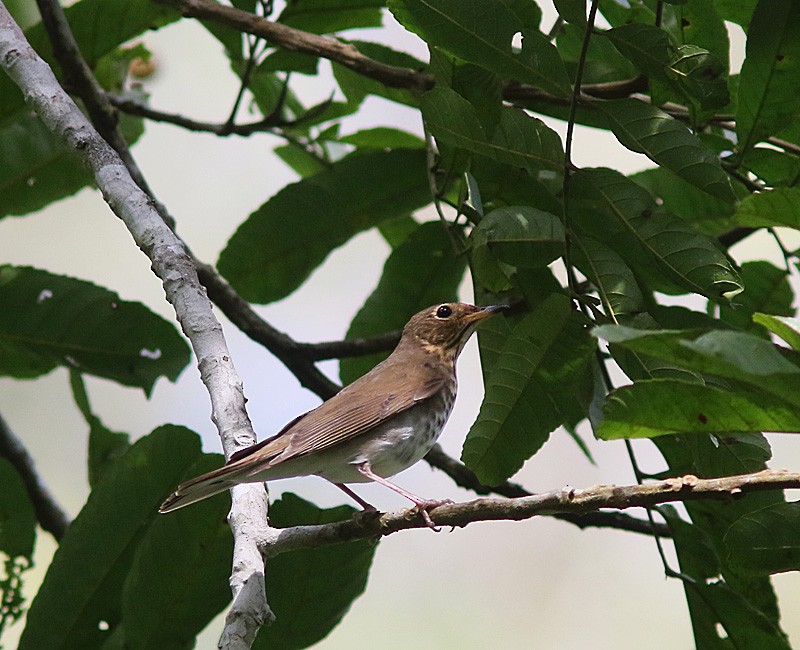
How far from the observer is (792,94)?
2.41 m

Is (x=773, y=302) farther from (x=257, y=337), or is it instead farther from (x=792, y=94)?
(x=257, y=337)

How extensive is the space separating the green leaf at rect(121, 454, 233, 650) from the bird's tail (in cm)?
28

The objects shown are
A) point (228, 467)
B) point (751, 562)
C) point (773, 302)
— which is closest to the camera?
point (751, 562)

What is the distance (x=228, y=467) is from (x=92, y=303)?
1.59 meters

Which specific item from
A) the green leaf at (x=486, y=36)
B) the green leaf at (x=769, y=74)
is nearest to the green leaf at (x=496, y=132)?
the green leaf at (x=486, y=36)

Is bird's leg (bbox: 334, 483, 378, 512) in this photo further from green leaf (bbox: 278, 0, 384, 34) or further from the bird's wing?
green leaf (bbox: 278, 0, 384, 34)

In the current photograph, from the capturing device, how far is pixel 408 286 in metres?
3.77

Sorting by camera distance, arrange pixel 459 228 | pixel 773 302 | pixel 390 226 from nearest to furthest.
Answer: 1. pixel 459 228
2. pixel 773 302
3. pixel 390 226

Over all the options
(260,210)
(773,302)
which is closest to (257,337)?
(260,210)

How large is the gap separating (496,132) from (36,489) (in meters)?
2.68

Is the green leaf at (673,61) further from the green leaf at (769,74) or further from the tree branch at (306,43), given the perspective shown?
the tree branch at (306,43)

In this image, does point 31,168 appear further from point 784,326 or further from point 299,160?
point 784,326

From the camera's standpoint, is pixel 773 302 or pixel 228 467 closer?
pixel 228 467

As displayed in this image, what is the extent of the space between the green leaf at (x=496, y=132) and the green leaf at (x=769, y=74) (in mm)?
465
